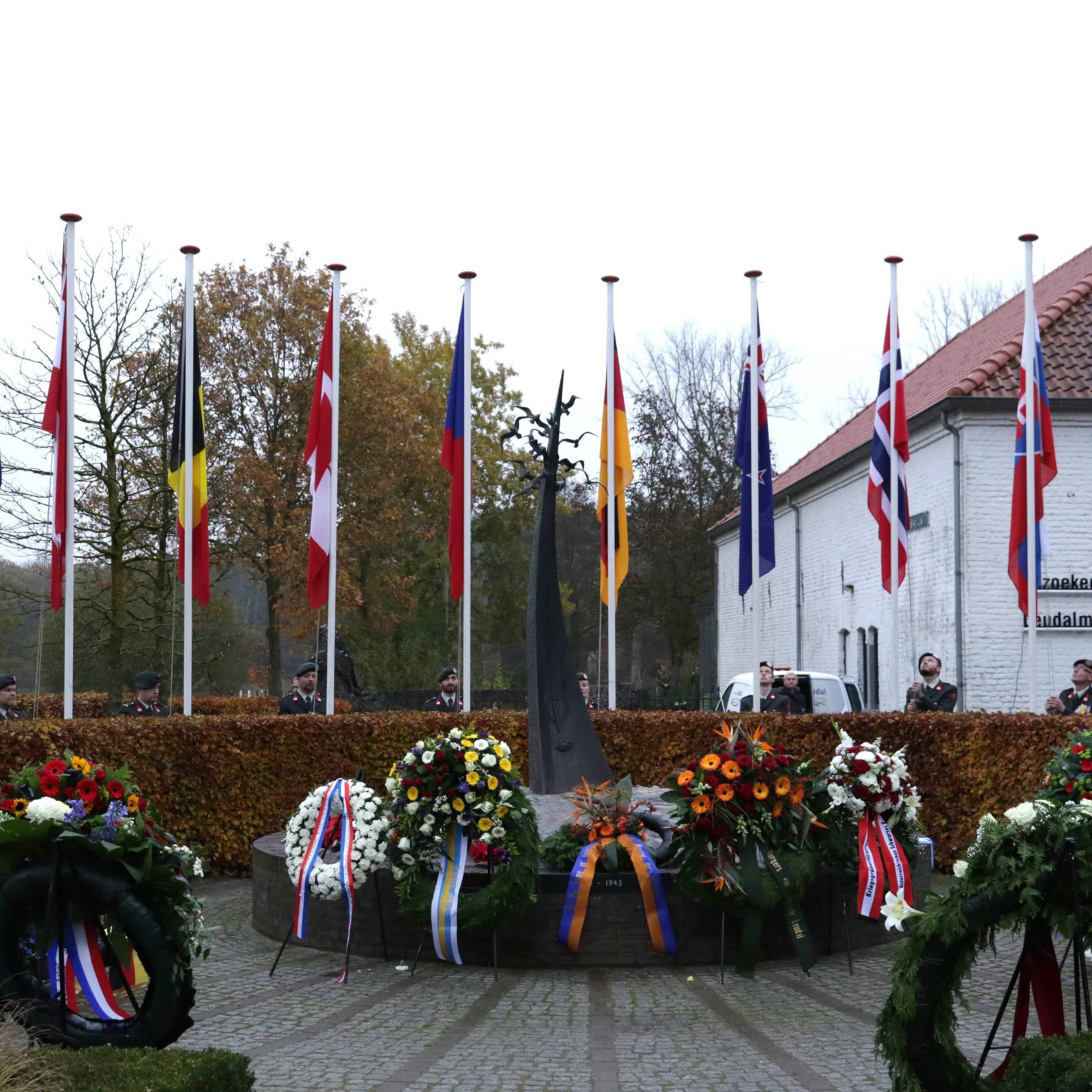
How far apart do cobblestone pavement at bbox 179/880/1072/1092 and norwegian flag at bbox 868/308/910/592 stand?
279 inches

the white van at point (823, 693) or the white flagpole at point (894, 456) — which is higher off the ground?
the white flagpole at point (894, 456)

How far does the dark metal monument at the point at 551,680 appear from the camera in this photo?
11359 mm

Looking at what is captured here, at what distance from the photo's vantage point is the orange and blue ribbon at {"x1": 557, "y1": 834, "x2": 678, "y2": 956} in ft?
29.6

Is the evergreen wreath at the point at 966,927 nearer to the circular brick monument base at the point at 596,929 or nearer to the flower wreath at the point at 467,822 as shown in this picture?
the flower wreath at the point at 467,822

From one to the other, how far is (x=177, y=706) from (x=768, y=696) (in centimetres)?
1020

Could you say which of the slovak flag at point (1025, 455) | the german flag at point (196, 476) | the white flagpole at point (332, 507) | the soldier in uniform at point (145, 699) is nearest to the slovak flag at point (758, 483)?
the slovak flag at point (1025, 455)

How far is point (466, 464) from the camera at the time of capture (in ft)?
52.0

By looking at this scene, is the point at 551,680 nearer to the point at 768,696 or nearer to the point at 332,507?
the point at 332,507

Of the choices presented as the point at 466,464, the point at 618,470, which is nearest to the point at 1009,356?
the point at 618,470

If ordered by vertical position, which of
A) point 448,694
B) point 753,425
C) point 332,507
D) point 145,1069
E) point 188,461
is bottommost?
point 145,1069

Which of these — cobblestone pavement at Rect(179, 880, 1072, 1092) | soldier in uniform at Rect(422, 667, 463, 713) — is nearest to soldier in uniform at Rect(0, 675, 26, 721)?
soldier in uniform at Rect(422, 667, 463, 713)

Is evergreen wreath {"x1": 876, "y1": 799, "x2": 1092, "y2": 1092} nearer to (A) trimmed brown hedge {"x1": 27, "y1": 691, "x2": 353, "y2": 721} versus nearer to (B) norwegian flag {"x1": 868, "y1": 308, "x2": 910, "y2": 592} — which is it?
(B) norwegian flag {"x1": 868, "y1": 308, "x2": 910, "y2": 592}

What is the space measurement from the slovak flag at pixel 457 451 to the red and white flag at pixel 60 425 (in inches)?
165

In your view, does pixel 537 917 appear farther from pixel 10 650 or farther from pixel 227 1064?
pixel 10 650
